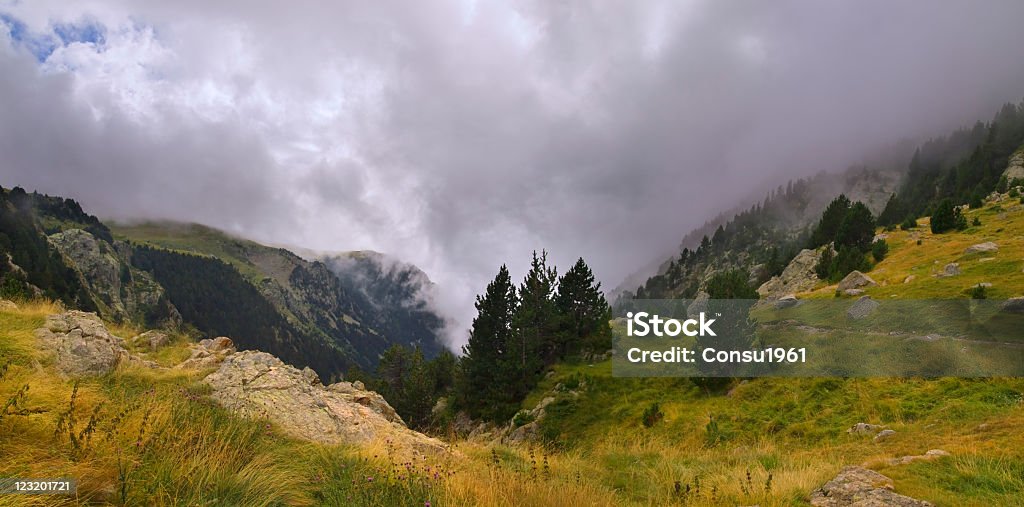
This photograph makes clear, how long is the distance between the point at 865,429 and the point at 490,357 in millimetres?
29187

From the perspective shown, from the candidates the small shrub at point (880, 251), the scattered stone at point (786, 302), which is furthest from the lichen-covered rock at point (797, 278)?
the scattered stone at point (786, 302)

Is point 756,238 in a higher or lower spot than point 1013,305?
higher

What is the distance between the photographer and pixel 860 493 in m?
6.25

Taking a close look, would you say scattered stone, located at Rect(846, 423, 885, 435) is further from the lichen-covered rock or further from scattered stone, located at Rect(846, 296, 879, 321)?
the lichen-covered rock

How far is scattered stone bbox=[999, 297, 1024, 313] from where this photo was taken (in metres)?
20.5

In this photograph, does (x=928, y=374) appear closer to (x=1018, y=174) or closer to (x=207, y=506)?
(x=207, y=506)

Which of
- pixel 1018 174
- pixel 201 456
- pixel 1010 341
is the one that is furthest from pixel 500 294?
pixel 1018 174

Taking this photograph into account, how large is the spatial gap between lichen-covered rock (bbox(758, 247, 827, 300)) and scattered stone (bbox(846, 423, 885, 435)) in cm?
4028

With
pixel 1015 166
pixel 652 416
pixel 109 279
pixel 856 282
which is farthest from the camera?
pixel 109 279

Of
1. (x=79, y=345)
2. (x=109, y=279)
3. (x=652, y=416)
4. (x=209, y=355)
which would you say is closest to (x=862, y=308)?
(x=652, y=416)

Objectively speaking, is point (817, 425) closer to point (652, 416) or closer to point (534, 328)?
point (652, 416)

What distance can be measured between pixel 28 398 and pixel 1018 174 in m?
115

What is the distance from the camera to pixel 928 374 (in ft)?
62.5

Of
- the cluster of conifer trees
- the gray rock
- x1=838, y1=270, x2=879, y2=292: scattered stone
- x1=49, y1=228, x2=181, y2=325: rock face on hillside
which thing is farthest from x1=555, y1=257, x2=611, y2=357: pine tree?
x1=49, y1=228, x2=181, y2=325: rock face on hillside
